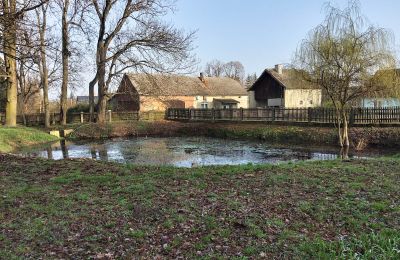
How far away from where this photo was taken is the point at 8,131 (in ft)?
71.2

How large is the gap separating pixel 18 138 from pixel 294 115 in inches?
701

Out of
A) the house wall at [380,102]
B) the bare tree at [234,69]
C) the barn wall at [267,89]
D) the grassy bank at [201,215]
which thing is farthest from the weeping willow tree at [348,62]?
the bare tree at [234,69]

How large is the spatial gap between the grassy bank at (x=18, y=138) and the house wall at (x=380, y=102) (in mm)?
18406

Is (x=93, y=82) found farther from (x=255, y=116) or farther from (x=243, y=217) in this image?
(x=243, y=217)

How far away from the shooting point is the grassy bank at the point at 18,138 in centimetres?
1978

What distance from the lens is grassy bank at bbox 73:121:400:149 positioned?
2067 centimetres

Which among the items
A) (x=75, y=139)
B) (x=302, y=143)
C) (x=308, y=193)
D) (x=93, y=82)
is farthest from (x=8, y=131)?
(x=308, y=193)

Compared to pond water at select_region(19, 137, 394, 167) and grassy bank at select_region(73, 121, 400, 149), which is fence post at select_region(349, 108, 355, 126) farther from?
pond water at select_region(19, 137, 394, 167)

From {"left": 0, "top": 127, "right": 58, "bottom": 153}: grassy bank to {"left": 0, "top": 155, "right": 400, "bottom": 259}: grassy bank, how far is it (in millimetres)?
12061

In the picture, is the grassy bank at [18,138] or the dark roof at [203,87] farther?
the dark roof at [203,87]

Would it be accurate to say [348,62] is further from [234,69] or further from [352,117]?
[234,69]

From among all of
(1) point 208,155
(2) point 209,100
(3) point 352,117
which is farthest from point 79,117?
(3) point 352,117

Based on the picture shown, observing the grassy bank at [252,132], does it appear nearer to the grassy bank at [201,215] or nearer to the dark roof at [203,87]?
the dark roof at [203,87]

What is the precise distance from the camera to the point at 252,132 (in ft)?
89.1
